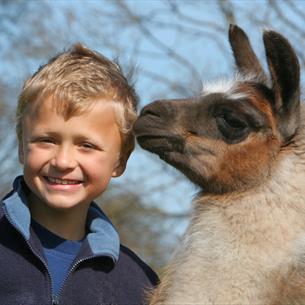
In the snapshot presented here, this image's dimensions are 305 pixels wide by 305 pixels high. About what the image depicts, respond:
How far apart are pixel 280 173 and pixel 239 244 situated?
40cm

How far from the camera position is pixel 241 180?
13.0 feet

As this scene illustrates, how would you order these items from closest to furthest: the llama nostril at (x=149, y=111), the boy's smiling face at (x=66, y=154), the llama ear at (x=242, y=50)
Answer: the boy's smiling face at (x=66, y=154), the llama nostril at (x=149, y=111), the llama ear at (x=242, y=50)

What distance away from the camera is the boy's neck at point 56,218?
3.91m

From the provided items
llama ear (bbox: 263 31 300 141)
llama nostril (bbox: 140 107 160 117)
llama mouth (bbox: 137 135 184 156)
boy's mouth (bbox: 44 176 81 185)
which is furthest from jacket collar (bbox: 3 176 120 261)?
llama ear (bbox: 263 31 300 141)

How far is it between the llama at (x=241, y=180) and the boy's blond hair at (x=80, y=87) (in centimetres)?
10

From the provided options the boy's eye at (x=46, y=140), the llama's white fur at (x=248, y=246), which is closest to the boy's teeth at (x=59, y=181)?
the boy's eye at (x=46, y=140)

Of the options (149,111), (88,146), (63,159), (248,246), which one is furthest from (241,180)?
(63,159)

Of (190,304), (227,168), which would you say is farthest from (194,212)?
(190,304)

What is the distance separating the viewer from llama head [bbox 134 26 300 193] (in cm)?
396

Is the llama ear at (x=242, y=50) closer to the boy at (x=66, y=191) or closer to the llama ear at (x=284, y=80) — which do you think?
the llama ear at (x=284, y=80)

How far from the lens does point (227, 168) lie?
4012 millimetres

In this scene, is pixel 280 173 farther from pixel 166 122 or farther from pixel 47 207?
pixel 47 207

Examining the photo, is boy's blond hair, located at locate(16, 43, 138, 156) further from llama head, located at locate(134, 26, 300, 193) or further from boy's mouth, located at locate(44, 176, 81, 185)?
boy's mouth, located at locate(44, 176, 81, 185)

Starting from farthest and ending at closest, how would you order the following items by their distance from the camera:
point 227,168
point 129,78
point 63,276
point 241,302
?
1. point 129,78
2. point 227,168
3. point 63,276
4. point 241,302
